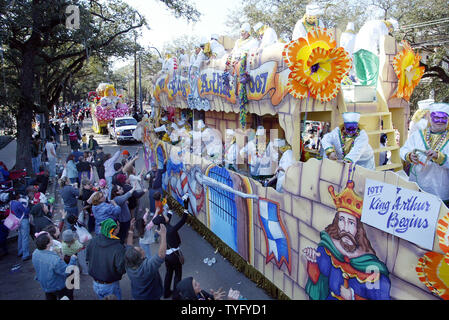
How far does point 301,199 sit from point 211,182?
279 cm

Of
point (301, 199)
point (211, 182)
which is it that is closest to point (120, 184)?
point (211, 182)

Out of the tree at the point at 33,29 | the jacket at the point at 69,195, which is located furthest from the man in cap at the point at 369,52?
the tree at the point at 33,29

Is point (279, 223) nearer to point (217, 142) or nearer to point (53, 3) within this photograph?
point (217, 142)

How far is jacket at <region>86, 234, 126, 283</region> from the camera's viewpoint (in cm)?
420

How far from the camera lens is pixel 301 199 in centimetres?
448

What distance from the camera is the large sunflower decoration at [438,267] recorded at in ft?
9.05

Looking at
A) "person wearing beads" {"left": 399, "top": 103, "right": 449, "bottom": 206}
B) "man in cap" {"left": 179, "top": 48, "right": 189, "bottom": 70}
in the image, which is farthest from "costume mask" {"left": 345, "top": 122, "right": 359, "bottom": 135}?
"man in cap" {"left": 179, "top": 48, "right": 189, "bottom": 70}

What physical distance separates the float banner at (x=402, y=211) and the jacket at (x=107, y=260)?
2.85 meters

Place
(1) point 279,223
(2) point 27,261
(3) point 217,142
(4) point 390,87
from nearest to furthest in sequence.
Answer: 1. (1) point 279,223
2. (4) point 390,87
3. (2) point 27,261
4. (3) point 217,142

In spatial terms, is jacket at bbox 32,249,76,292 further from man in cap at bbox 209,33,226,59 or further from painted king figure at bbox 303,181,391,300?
man in cap at bbox 209,33,226,59

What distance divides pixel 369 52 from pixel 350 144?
2222 mm

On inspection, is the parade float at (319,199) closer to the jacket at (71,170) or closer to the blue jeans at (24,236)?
the blue jeans at (24,236)

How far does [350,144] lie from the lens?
4.70 metres

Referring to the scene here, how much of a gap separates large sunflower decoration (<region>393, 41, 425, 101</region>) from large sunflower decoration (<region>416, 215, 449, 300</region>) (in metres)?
3.82
